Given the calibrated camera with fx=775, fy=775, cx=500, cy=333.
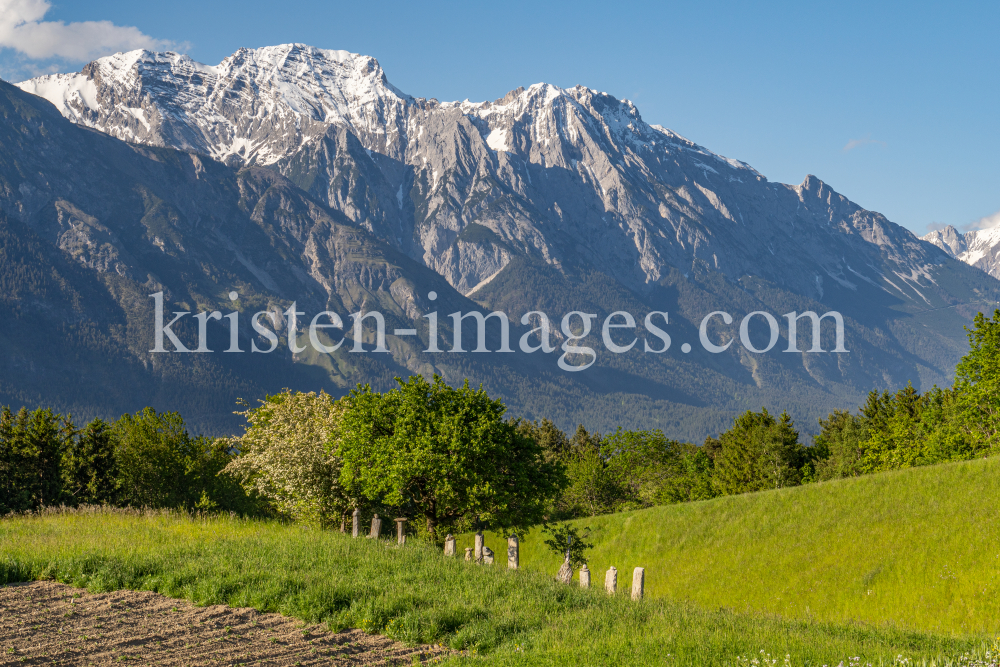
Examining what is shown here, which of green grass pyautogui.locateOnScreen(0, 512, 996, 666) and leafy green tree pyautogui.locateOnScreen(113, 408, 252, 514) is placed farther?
leafy green tree pyautogui.locateOnScreen(113, 408, 252, 514)

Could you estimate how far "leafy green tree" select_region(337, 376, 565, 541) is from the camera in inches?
1387

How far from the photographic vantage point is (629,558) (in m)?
49.7

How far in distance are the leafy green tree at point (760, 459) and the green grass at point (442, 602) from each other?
273 ft

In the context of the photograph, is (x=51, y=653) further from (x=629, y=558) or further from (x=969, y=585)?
(x=629, y=558)

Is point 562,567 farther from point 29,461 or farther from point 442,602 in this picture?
point 29,461

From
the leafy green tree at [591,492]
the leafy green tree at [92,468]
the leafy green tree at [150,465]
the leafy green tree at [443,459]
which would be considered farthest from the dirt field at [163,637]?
the leafy green tree at [591,492]

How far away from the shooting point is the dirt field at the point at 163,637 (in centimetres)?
1625

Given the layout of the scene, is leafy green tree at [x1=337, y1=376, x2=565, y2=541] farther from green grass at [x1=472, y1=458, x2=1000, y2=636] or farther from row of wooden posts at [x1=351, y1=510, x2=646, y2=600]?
green grass at [x1=472, y1=458, x2=1000, y2=636]

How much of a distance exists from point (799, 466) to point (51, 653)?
104506mm

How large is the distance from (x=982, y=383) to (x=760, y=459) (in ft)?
112

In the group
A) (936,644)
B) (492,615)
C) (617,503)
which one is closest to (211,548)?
(492,615)

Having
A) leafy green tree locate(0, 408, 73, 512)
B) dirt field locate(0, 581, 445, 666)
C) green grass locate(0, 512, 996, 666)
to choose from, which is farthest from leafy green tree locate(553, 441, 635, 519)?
dirt field locate(0, 581, 445, 666)

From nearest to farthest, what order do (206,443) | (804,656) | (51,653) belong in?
(804,656) < (51,653) < (206,443)

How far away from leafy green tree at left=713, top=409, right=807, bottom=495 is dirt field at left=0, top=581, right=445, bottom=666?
89.3 m
